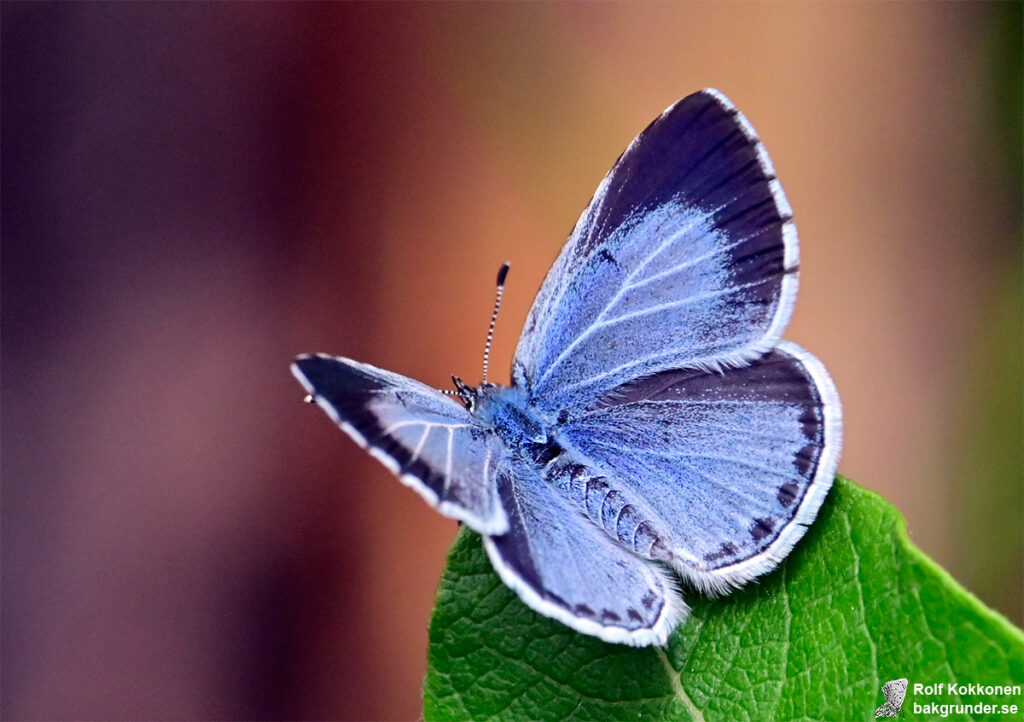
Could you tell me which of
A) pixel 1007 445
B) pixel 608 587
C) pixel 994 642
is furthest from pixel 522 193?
pixel 994 642

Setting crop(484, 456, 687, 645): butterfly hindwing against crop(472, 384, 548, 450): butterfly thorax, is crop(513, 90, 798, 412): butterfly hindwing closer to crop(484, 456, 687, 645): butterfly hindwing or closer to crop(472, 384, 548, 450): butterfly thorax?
crop(472, 384, 548, 450): butterfly thorax

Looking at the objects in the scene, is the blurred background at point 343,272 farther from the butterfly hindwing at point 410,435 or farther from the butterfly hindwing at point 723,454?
the butterfly hindwing at point 410,435

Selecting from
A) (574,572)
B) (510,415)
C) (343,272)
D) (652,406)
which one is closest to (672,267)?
(652,406)

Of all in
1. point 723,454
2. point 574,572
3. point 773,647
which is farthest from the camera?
point 723,454

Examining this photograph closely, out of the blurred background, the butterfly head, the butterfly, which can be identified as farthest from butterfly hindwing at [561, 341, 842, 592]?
the blurred background

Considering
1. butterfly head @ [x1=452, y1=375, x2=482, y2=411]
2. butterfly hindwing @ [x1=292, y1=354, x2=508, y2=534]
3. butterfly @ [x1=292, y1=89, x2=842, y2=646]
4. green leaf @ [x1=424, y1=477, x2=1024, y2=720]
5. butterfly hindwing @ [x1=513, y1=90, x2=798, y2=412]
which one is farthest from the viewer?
butterfly head @ [x1=452, y1=375, x2=482, y2=411]
